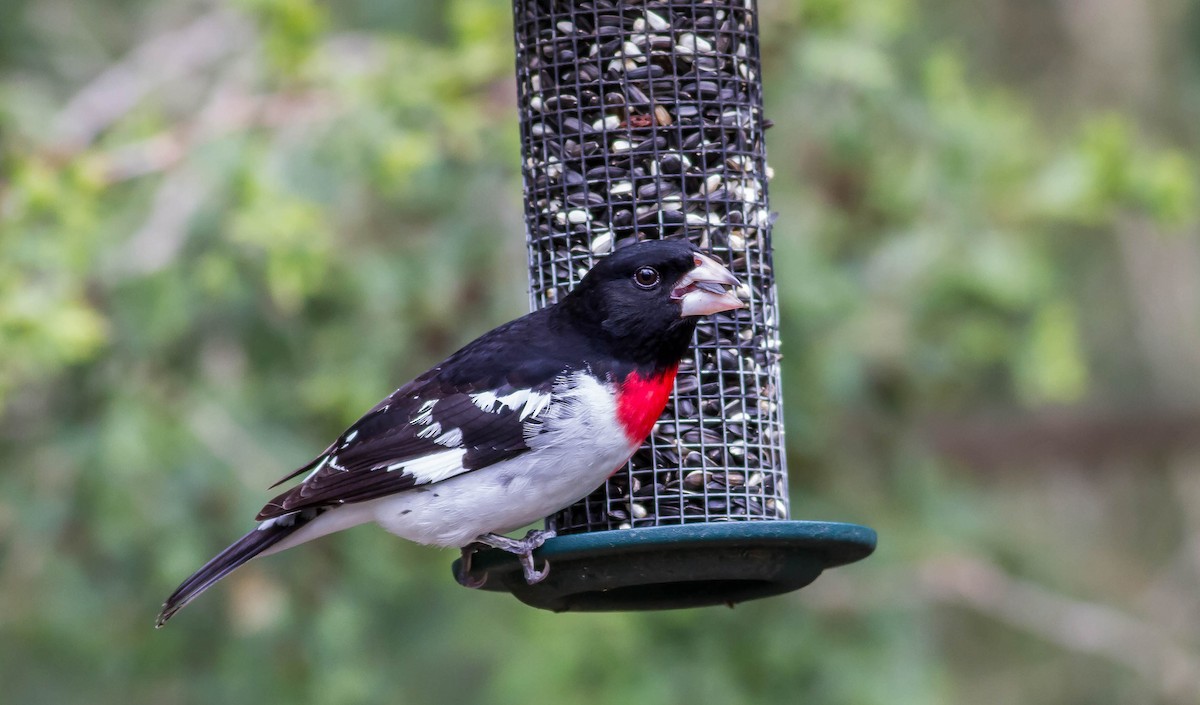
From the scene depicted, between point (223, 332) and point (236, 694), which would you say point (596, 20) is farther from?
point (236, 694)

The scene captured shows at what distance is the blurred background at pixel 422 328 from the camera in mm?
8438

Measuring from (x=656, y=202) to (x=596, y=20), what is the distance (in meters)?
0.68

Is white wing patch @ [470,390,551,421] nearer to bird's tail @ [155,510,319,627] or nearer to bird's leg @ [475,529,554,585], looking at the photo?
bird's leg @ [475,529,554,585]

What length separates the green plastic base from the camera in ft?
15.8

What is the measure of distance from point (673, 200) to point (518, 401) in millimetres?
957

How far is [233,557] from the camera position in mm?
5477

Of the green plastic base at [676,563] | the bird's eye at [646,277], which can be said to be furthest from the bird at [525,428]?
the green plastic base at [676,563]

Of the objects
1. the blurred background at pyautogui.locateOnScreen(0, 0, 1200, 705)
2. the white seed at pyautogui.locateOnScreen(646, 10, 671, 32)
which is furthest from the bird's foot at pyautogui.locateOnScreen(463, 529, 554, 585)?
the blurred background at pyautogui.locateOnScreen(0, 0, 1200, 705)

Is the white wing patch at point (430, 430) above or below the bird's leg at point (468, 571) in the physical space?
above

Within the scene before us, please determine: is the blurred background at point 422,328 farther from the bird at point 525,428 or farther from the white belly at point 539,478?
the white belly at point 539,478

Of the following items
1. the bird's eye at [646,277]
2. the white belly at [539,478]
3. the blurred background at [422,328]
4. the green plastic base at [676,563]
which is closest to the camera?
the green plastic base at [676,563]

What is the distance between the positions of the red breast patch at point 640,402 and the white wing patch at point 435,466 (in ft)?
1.80

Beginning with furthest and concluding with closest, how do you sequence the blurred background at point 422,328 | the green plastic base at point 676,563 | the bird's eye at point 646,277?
the blurred background at point 422,328, the bird's eye at point 646,277, the green plastic base at point 676,563

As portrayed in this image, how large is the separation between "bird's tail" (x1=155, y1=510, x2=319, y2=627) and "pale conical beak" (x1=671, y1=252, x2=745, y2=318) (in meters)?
1.46
